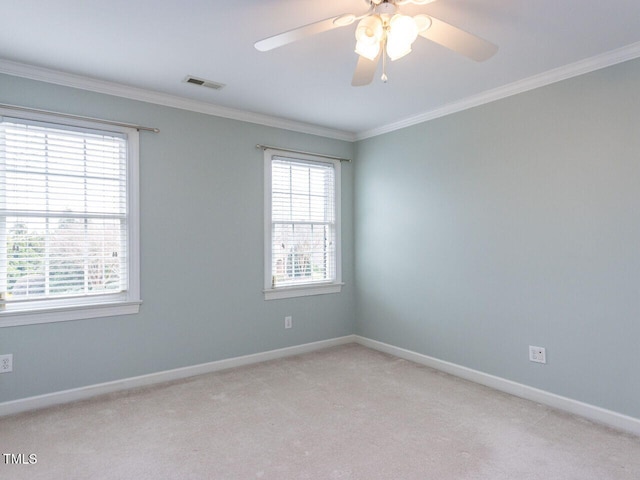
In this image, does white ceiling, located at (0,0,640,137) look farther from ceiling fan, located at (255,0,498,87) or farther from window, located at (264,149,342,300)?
window, located at (264,149,342,300)

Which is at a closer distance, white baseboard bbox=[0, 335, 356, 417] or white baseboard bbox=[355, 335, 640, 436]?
white baseboard bbox=[355, 335, 640, 436]

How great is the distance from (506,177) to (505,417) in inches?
72.6

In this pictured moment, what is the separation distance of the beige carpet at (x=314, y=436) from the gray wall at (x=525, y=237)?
0.44 metres

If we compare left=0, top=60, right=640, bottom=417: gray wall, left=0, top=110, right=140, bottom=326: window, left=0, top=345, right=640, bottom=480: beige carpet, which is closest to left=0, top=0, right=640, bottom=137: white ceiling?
left=0, top=60, right=640, bottom=417: gray wall

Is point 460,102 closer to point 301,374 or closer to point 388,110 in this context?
point 388,110

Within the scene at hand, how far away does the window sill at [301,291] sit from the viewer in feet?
13.3

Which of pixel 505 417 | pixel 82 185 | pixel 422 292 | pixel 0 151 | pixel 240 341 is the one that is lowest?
pixel 505 417

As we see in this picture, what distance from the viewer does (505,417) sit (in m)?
2.75

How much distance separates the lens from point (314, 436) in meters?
2.49

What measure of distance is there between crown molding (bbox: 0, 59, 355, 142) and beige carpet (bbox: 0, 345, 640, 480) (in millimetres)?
2410

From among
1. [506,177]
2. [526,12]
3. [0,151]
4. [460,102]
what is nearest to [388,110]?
[460,102]

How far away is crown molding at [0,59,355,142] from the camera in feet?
9.23

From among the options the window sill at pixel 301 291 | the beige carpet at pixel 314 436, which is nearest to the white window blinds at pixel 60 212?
the beige carpet at pixel 314 436

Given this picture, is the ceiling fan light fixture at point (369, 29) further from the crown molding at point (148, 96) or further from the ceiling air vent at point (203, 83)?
the crown molding at point (148, 96)
